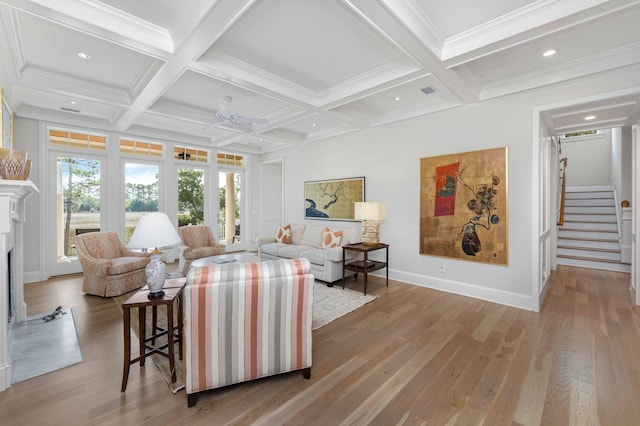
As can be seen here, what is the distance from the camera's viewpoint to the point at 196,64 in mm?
2881

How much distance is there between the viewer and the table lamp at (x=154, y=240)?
2.08 meters

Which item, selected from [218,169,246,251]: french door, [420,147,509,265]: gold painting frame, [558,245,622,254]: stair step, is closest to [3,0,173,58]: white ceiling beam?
[420,147,509,265]: gold painting frame

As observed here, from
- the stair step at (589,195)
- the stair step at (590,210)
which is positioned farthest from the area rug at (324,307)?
the stair step at (589,195)

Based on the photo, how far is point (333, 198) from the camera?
5781mm

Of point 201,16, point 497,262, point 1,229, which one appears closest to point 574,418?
point 497,262

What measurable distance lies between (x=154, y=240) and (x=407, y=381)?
2.20m

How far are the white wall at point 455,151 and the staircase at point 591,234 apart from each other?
3.32 metres

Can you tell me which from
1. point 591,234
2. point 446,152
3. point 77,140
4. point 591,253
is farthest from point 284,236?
point 591,234

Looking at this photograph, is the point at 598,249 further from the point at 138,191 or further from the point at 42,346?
the point at 138,191

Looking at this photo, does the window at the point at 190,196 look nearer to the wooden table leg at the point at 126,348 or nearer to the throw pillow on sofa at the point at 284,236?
the throw pillow on sofa at the point at 284,236

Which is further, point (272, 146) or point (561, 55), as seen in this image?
point (272, 146)

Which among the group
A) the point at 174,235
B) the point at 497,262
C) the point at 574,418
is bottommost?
the point at 574,418

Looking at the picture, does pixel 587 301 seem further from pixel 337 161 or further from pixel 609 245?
pixel 337 161

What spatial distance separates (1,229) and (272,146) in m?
5.66
